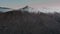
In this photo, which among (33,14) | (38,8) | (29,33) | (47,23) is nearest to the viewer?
(29,33)

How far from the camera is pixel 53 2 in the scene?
1920 mm

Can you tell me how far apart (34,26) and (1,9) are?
2.48ft

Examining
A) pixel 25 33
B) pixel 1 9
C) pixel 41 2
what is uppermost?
Answer: pixel 41 2

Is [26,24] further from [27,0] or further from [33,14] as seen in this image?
[27,0]

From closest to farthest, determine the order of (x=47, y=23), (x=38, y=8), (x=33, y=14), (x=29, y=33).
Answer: (x=29, y=33) → (x=47, y=23) → (x=33, y=14) → (x=38, y=8)

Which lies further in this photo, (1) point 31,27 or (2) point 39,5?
(2) point 39,5

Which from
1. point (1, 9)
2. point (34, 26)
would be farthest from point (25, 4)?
point (34, 26)

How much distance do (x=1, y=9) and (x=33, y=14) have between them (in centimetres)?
61

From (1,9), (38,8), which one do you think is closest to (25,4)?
(38,8)

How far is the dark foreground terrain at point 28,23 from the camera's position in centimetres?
140

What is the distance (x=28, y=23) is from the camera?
4.89 ft

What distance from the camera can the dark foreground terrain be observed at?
140cm

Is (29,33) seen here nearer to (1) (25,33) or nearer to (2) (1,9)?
(1) (25,33)

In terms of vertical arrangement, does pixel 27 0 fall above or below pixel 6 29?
above
